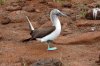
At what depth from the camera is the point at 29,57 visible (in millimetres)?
7879

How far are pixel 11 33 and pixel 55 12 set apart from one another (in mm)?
1720

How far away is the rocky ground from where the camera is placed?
771 centimetres

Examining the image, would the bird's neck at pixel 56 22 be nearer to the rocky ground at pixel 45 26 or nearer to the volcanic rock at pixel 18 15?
the rocky ground at pixel 45 26

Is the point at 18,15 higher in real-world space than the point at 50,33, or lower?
lower

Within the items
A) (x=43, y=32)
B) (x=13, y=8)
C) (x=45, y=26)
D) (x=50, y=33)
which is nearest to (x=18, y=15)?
(x=13, y=8)

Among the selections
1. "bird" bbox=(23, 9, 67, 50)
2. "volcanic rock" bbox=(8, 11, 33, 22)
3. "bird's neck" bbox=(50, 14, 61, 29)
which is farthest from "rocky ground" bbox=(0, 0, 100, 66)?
"bird's neck" bbox=(50, 14, 61, 29)

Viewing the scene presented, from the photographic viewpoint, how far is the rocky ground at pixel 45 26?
7711 mm

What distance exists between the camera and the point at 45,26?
9.77 m

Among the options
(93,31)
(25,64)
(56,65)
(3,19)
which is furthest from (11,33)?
(56,65)

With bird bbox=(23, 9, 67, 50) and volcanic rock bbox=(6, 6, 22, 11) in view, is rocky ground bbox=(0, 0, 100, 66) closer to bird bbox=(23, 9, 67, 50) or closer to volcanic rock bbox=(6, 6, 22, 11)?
volcanic rock bbox=(6, 6, 22, 11)

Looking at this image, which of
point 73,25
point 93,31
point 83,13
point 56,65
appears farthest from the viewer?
point 83,13

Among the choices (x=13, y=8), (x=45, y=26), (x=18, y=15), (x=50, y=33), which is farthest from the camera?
(x=13, y=8)

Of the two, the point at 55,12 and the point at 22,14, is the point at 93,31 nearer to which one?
the point at 55,12

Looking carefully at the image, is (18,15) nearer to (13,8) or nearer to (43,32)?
(13,8)
